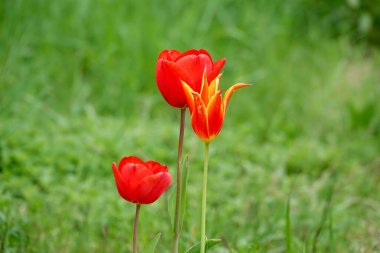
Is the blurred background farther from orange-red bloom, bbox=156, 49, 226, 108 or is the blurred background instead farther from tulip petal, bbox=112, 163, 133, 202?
orange-red bloom, bbox=156, 49, 226, 108

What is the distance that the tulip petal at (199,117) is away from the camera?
4.85ft

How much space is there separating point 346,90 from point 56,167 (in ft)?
6.90

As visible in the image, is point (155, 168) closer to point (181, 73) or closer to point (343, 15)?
point (181, 73)

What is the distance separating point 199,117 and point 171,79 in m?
0.10

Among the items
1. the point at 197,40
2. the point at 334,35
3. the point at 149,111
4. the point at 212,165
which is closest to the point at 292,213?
the point at 212,165

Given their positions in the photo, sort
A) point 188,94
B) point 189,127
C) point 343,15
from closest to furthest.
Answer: point 188,94 → point 189,127 → point 343,15

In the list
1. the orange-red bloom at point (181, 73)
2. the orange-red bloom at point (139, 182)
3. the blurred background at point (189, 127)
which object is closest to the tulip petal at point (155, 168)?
the orange-red bloom at point (139, 182)

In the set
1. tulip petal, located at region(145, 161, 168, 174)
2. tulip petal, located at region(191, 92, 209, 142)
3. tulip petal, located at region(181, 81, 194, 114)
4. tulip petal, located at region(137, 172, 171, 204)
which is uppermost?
tulip petal, located at region(181, 81, 194, 114)

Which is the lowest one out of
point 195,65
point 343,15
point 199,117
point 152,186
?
point 152,186

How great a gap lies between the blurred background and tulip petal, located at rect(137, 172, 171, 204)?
660 mm

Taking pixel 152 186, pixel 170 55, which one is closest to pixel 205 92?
pixel 170 55

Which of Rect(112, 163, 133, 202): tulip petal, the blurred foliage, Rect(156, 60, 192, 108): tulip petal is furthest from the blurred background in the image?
Rect(156, 60, 192, 108): tulip petal

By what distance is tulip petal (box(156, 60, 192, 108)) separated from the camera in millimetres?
A: 1502

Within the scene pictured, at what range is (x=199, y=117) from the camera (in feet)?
4.88
